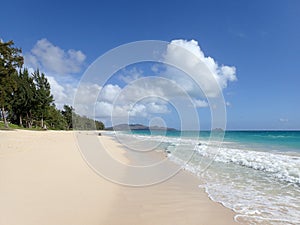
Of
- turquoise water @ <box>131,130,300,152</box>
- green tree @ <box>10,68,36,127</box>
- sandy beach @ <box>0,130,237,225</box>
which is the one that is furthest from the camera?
green tree @ <box>10,68,36,127</box>

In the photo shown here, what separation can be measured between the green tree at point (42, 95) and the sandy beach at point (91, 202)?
39885mm

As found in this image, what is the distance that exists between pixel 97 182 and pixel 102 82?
13.3ft

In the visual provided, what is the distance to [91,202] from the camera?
431 centimetres

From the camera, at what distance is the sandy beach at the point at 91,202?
3553 mm

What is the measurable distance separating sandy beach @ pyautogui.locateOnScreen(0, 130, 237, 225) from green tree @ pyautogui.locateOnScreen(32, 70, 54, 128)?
3989 centimetres

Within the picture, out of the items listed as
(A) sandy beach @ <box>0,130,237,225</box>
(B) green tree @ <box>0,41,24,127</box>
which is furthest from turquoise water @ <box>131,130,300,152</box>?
(B) green tree @ <box>0,41,24,127</box>

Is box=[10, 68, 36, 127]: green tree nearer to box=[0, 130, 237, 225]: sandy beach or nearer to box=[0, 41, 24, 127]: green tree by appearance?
box=[0, 41, 24, 127]: green tree

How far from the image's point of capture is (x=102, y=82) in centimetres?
834

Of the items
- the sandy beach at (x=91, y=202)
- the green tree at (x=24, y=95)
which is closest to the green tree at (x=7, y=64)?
the green tree at (x=24, y=95)

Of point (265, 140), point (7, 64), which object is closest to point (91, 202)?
point (7, 64)

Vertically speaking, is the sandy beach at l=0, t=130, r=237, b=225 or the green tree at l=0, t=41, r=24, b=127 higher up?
the green tree at l=0, t=41, r=24, b=127

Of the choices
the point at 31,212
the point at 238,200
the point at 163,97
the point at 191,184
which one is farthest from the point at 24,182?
the point at 163,97

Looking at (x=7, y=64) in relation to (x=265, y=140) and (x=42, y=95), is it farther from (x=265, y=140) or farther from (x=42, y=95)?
(x=265, y=140)

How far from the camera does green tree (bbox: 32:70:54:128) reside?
4191 cm
